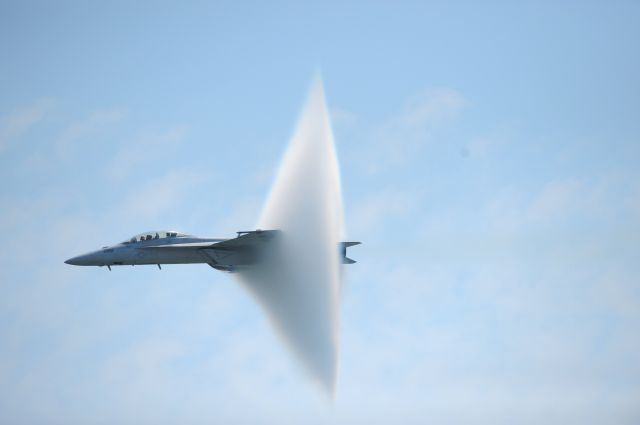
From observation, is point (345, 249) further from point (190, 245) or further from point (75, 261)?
point (75, 261)

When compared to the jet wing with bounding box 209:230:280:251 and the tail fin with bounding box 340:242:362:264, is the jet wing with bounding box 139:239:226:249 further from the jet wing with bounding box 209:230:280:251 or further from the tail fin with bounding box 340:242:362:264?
the tail fin with bounding box 340:242:362:264

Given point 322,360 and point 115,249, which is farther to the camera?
point 115,249

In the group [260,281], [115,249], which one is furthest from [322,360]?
[115,249]

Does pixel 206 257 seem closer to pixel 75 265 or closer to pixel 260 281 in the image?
pixel 260 281

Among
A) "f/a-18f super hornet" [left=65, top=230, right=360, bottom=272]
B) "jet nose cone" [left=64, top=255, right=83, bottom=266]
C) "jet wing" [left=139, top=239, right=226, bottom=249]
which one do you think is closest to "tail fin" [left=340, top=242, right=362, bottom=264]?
"f/a-18f super hornet" [left=65, top=230, right=360, bottom=272]

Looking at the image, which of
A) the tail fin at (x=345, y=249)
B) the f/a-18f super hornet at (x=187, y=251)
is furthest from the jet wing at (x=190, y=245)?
the tail fin at (x=345, y=249)

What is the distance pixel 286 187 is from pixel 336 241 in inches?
200

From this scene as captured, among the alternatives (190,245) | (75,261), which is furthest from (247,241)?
(75,261)

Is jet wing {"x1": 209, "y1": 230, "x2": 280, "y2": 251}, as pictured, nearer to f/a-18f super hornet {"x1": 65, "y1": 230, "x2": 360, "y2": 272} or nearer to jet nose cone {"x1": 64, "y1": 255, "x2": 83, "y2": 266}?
f/a-18f super hornet {"x1": 65, "y1": 230, "x2": 360, "y2": 272}

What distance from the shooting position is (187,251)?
5544 cm

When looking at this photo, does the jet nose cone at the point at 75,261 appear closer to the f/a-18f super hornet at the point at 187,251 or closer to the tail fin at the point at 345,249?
the f/a-18f super hornet at the point at 187,251

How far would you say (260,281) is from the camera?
5578 centimetres

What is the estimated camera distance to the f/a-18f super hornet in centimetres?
5328

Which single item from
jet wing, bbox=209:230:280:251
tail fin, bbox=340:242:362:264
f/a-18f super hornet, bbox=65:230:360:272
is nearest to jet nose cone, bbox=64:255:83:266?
f/a-18f super hornet, bbox=65:230:360:272
